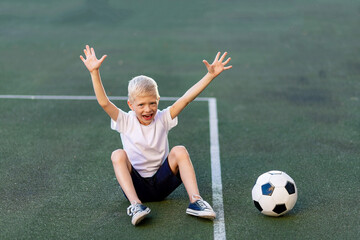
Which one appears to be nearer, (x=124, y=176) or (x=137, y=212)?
(x=137, y=212)

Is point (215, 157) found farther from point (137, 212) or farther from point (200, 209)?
point (137, 212)

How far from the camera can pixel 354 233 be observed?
17.2 feet

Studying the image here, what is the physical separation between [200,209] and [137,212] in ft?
2.02

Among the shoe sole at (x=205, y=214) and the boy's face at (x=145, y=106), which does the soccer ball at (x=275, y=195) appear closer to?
the shoe sole at (x=205, y=214)

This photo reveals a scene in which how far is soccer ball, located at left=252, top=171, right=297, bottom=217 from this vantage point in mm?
5430

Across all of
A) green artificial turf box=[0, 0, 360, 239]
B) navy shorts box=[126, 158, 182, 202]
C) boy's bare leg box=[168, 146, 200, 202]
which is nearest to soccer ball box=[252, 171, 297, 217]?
green artificial turf box=[0, 0, 360, 239]

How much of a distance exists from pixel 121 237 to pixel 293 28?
11.1 meters

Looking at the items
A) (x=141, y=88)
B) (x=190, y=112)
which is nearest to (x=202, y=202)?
(x=141, y=88)

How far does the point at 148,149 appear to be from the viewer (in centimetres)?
575

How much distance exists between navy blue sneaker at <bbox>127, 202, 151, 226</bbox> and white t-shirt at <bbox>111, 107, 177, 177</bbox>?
1.55ft

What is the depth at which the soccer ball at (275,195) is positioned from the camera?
5.43 metres

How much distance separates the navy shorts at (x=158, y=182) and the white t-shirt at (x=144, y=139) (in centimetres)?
7

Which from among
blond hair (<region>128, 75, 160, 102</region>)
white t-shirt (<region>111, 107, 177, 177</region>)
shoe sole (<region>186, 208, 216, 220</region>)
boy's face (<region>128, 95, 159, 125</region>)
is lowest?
shoe sole (<region>186, 208, 216, 220</region>)

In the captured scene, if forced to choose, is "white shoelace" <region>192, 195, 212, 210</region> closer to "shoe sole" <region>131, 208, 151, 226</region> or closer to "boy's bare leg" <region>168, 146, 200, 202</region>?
"boy's bare leg" <region>168, 146, 200, 202</region>
